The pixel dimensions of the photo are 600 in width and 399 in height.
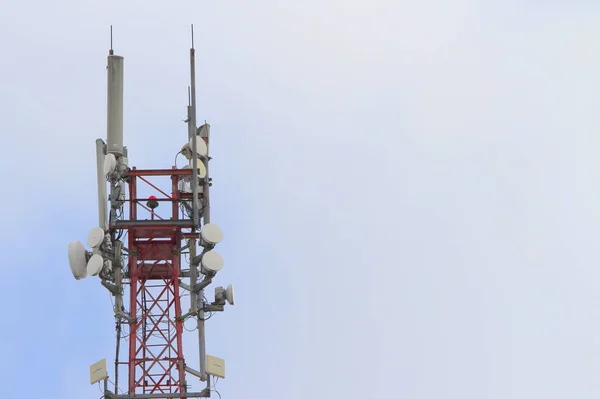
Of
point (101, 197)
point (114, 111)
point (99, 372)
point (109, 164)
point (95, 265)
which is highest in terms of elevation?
point (114, 111)

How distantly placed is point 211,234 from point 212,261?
96 cm

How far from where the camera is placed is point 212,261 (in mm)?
93750

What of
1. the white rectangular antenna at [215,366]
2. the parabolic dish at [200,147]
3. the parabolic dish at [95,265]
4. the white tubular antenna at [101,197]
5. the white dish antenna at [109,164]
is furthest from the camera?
the parabolic dish at [200,147]

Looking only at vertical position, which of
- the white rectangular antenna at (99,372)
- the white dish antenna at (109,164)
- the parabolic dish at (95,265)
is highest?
the white dish antenna at (109,164)

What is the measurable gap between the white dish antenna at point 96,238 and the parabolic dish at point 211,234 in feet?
11.7

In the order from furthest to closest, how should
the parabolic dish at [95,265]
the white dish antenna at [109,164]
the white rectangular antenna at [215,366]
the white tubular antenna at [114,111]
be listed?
the white tubular antenna at [114,111] → the white dish antenna at [109,164] → the white rectangular antenna at [215,366] → the parabolic dish at [95,265]

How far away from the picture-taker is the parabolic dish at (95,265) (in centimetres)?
9306

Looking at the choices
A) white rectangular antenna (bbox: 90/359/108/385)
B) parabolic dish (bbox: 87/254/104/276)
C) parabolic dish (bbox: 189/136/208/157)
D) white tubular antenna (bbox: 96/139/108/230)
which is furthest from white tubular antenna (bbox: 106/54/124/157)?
white rectangular antenna (bbox: 90/359/108/385)

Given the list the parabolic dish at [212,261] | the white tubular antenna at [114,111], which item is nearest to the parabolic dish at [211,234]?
the parabolic dish at [212,261]

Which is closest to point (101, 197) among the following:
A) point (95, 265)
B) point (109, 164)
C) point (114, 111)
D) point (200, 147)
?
point (109, 164)

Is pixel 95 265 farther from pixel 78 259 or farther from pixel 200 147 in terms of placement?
pixel 200 147

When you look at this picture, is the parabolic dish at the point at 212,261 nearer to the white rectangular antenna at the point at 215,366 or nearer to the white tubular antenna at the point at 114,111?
the white rectangular antenna at the point at 215,366

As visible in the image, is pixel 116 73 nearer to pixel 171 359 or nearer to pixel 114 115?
pixel 114 115

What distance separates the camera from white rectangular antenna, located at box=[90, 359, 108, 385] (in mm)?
93125
